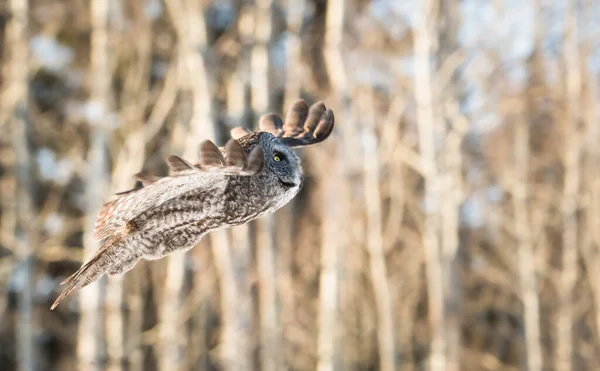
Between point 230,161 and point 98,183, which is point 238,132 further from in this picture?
point 98,183

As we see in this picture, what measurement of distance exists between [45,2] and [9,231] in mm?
3915

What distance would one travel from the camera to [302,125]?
2584 mm

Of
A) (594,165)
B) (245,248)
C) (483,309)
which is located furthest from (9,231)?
(483,309)

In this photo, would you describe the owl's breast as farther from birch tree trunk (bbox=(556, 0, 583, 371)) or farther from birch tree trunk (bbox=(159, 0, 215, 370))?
birch tree trunk (bbox=(556, 0, 583, 371))

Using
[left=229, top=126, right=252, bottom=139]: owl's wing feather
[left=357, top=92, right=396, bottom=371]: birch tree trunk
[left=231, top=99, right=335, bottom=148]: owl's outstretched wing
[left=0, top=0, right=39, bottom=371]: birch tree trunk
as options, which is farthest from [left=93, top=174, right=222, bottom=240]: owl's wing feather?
[left=357, top=92, right=396, bottom=371]: birch tree trunk

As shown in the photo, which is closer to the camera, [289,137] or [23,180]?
[289,137]

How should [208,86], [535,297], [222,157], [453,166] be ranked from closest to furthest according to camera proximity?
[222,157]
[208,86]
[453,166]
[535,297]

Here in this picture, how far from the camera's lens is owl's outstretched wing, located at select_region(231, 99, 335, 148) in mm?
2420

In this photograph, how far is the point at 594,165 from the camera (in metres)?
11.4

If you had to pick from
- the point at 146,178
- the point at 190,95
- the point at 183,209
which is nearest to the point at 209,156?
the point at 146,178

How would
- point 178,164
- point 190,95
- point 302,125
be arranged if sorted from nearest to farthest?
point 178,164, point 302,125, point 190,95

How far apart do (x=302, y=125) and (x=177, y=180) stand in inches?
38.8

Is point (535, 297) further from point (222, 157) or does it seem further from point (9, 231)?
point (222, 157)

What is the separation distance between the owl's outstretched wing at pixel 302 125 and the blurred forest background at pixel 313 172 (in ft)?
8.63
